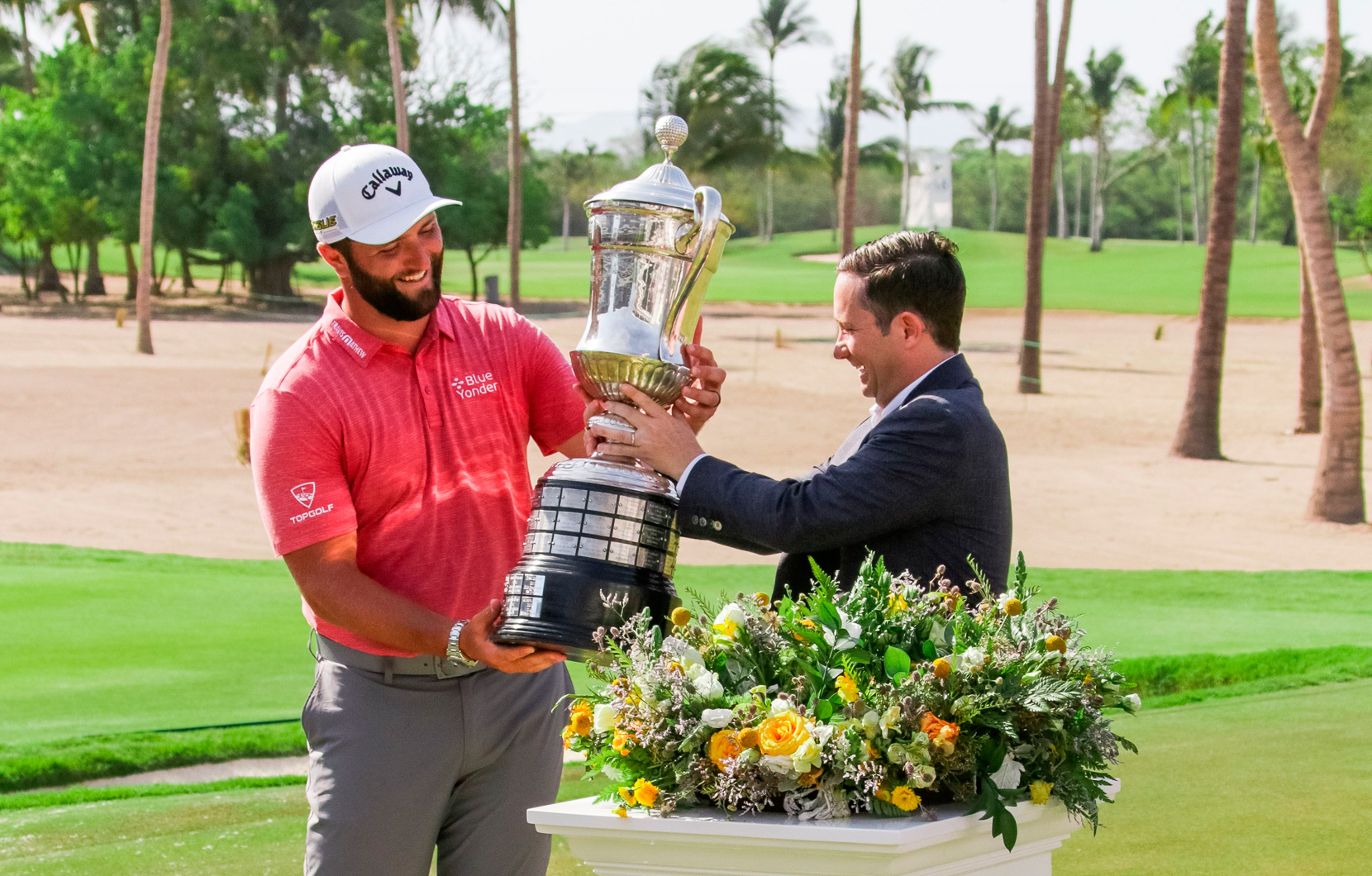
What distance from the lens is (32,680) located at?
320 inches

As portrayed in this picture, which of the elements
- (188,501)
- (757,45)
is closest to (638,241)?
(188,501)

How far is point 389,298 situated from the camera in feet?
9.85

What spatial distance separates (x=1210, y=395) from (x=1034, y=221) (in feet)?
21.9

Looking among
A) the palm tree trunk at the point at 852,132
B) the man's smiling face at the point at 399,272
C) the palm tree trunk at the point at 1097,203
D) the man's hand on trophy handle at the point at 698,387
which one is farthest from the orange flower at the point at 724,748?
the palm tree trunk at the point at 1097,203

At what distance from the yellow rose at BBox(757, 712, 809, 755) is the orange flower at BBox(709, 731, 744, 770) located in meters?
0.04

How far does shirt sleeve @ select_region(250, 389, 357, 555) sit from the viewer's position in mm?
2896

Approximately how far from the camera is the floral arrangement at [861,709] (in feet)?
7.19

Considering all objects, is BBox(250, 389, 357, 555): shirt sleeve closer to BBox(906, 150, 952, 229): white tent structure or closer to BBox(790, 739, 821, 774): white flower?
BBox(790, 739, 821, 774): white flower

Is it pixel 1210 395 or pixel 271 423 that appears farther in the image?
pixel 1210 395

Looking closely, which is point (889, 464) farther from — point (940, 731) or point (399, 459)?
point (399, 459)

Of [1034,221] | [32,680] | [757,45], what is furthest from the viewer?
[757,45]

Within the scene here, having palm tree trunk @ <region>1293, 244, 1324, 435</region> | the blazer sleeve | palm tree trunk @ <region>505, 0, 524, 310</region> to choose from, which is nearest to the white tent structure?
palm tree trunk @ <region>1293, 244, 1324, 435</region>

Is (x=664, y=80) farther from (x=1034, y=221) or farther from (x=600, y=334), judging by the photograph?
(x=600, y=334)

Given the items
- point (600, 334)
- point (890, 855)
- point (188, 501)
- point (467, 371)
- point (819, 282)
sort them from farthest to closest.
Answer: point (819, 282), point (188, 501), point (467, 371), point (600, 334), point (890, 855)
